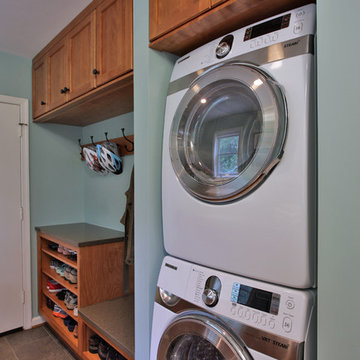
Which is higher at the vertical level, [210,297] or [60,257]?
[210,297]

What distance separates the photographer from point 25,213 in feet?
8.62

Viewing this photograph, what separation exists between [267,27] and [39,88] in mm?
2319

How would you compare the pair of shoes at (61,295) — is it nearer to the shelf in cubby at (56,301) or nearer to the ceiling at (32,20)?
the shelf in cubby at (56,301)

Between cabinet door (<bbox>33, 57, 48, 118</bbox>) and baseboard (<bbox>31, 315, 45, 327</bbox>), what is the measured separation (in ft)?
6.38

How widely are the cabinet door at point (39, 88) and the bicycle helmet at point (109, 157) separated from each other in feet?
2.22

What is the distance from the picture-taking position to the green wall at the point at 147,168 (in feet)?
4.19

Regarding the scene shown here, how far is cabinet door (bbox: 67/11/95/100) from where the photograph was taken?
1793 mm

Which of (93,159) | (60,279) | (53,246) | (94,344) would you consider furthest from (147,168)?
(53,246)

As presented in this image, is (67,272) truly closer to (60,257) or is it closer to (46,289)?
(60,257)

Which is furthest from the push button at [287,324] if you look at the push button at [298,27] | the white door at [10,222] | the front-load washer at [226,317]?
the white door at [10,222]

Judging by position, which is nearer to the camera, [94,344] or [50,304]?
[94,344]

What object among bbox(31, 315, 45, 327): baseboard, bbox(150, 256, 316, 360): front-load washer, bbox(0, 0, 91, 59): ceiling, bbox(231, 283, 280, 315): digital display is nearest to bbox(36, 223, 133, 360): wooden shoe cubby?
bbox(31, 315, 45, 327): baseboard

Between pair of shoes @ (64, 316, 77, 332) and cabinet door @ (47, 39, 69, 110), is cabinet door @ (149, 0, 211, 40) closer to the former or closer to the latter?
cabinet door @ (47, 39, 69, 110)

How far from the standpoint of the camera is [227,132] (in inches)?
40.5
